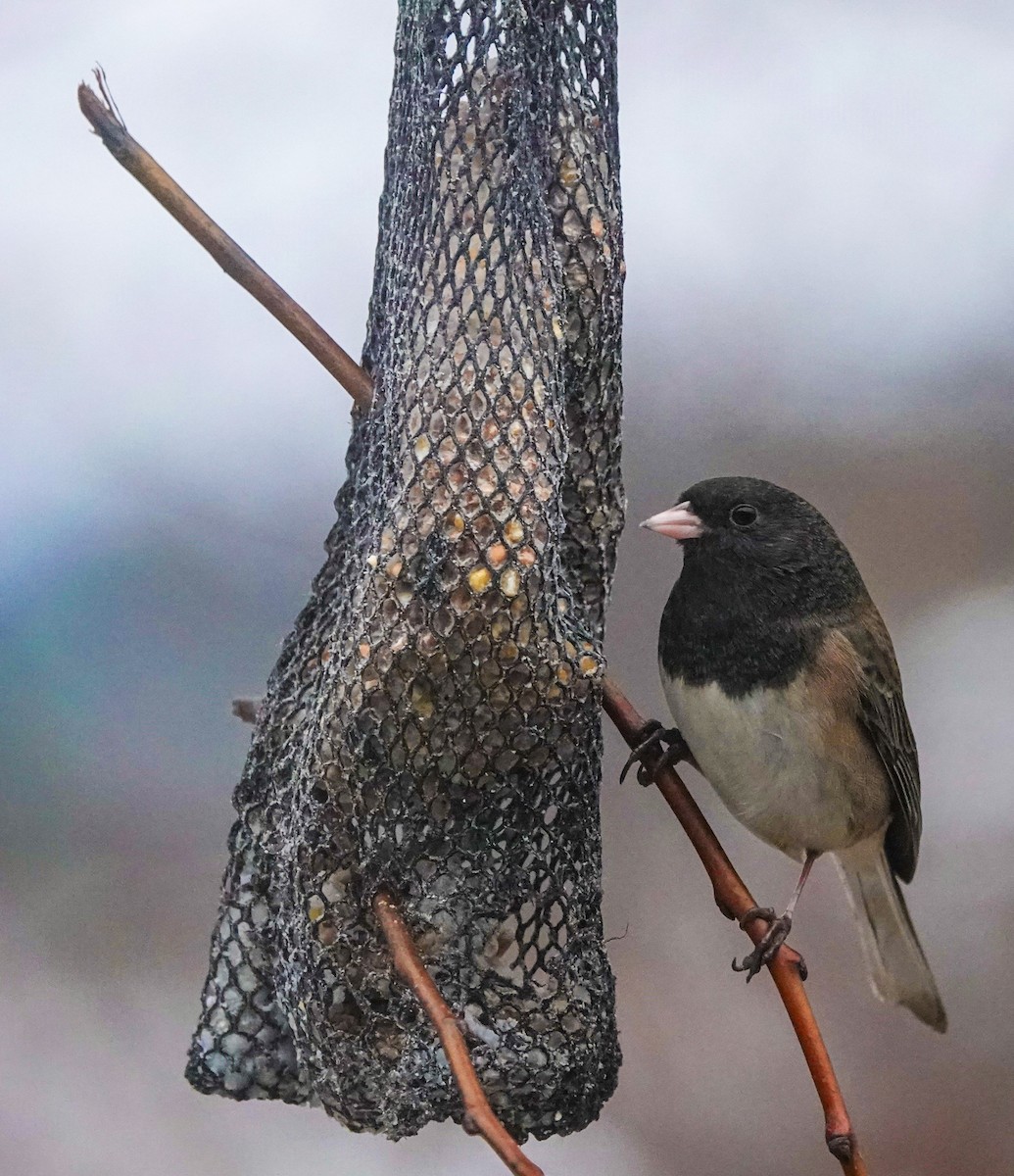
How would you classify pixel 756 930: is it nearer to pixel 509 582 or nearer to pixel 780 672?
pixel 780 672

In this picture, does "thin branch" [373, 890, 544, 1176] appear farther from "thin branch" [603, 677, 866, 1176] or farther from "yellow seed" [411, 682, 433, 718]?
"thin branch" [603, 677, 866, 1176]

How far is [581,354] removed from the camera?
1.26 metres

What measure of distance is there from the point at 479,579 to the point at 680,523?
493mm

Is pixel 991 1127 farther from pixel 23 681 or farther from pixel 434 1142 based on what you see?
pixel 23 681

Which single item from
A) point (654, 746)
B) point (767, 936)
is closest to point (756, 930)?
point (767, 936)

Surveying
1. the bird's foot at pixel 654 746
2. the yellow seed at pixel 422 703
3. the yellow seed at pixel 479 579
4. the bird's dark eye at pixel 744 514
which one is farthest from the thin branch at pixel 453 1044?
the bird's dark eye at pixel 744 514

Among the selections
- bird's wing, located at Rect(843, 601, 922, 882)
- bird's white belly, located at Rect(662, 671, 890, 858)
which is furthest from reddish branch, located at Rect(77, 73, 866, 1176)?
bird's wing, located at Rect(843, 601, 922, 882)

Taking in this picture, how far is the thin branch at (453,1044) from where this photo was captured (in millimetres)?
752

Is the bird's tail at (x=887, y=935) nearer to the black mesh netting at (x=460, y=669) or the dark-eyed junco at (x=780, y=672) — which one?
the dark-eyed junco at (x=780, y=672)

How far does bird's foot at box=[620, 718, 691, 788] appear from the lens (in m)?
1.46

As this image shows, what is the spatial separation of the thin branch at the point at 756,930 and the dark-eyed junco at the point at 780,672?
0.12 metres

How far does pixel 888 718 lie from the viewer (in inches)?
63.4

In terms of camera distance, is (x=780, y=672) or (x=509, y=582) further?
(x=780, y=672)

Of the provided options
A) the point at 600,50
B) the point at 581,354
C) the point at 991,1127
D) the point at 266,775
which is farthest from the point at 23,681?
the point at 991,1127
